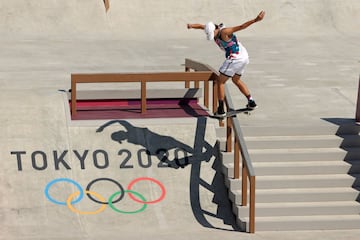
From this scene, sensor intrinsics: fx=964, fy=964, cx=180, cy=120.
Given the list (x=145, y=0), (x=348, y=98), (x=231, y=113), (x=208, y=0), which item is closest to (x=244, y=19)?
(x=208, y=0)

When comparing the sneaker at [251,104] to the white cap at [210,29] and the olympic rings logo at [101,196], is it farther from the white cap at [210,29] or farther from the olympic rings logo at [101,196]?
the olympic rings logo at [101,196]

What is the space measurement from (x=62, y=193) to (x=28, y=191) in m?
0.54

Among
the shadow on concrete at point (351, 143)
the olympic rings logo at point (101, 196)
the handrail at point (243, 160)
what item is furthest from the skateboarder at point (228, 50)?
the shadow on concrete at point (351, 143)

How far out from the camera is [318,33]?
2720 centimetres

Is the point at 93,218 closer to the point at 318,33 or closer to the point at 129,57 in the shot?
the point at 129,57

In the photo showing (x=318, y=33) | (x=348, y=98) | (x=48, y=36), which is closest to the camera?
(x=348, y=98)

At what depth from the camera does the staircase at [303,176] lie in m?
15.1

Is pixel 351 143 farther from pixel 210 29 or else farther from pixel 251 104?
pixel 210 29

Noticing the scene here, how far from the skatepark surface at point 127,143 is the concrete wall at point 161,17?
1.57 meters

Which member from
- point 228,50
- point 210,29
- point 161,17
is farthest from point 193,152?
point 161,17

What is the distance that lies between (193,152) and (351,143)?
8.94 ft

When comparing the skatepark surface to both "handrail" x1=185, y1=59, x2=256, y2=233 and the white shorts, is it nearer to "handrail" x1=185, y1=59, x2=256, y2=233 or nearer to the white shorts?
"handrail" x1=185, y1=59, x2=256, y2=233

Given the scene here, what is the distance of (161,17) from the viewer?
2697 cm

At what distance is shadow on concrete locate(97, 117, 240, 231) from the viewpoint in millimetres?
15766
